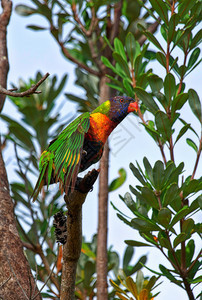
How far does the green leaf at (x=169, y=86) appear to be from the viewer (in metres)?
2.75

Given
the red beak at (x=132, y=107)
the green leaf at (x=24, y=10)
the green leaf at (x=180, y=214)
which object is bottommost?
the green leaf at (x=180, y=214)

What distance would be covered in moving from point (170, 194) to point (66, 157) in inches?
24.9

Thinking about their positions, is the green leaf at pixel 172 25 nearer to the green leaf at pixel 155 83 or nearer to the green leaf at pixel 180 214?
the green leaf at pixel 155 83

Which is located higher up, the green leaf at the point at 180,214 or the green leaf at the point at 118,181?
the green leaf at the point at 118,181

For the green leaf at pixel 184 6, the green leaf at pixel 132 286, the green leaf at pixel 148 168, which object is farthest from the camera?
the green leaf at pixel 184 6

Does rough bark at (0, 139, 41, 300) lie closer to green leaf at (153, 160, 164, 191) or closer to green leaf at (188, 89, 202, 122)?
green leaf at (153, 160, 164, 191)

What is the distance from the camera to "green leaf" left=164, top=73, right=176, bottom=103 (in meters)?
2.75

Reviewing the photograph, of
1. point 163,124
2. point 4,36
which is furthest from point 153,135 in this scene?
point 4,36

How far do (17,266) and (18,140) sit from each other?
1.52m

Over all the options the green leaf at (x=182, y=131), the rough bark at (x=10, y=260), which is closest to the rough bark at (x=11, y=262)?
the rough bark at (x=10, y=260)

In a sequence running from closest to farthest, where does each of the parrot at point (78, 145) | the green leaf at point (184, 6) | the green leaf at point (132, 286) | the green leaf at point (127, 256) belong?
the parrot at point (78, 145) < the green leaf at point (132, 286) < the green leaf at point (184, 6) < the green leaf at point (127, 256)

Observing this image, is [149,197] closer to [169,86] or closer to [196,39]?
[169,86]

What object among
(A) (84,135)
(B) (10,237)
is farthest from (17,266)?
(A) (84,135)

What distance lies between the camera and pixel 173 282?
8.88 feet
